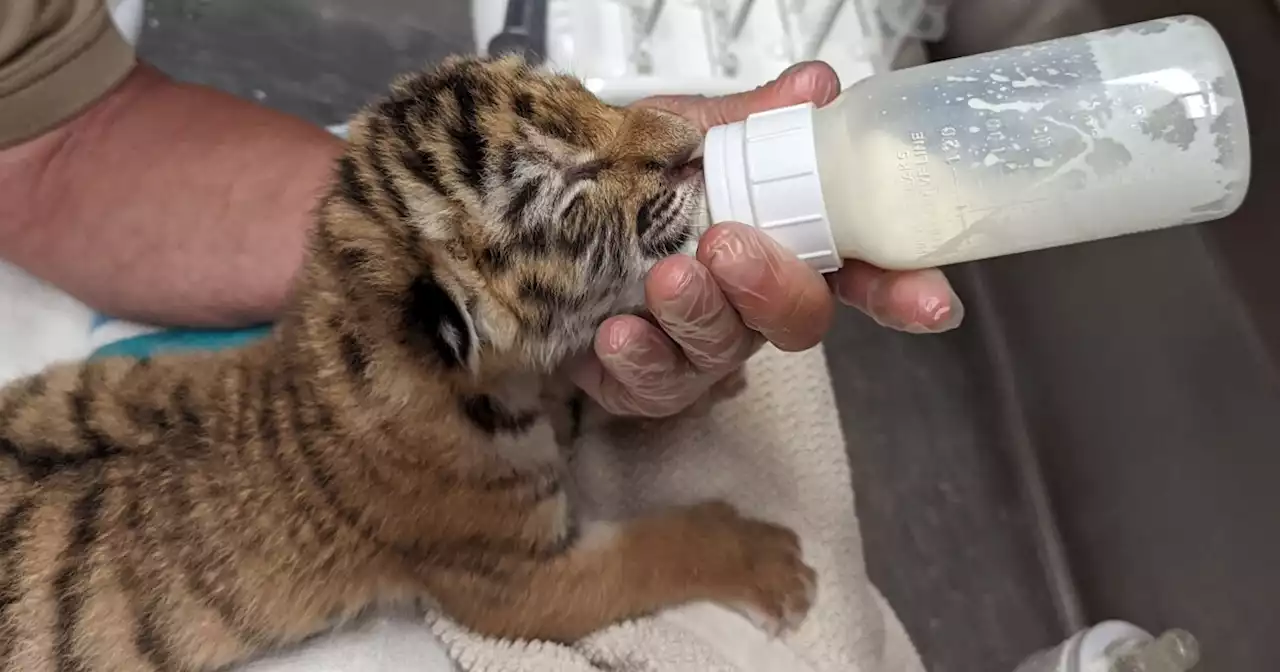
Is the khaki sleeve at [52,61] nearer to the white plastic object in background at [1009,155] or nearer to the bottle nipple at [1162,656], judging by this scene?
the white plastic object in background at [1009,155]

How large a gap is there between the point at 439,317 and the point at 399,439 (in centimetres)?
15

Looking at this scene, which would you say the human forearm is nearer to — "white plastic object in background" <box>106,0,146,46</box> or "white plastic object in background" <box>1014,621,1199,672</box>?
"white plastic object in background" <box>106,0,146,46</box>

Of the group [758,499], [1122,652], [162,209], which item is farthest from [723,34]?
[1122,652]

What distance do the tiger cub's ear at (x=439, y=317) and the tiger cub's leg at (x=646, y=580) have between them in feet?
0.96

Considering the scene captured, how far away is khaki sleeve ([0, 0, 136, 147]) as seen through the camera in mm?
1180

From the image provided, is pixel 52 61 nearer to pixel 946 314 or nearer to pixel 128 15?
pixel 128 15

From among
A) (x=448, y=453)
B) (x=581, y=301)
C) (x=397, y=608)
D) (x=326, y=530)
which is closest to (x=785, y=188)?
(x=581, y=301)

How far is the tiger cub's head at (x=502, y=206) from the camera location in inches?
31.3

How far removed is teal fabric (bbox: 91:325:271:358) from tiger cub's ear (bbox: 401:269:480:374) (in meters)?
0.46

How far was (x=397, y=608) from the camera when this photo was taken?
109 cm

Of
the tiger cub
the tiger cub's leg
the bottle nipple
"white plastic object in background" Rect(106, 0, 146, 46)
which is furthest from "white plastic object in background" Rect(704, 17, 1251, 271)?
"white plastic object in background" Rect(106, 0, 146, 46)

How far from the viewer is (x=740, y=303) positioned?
786 millimetres

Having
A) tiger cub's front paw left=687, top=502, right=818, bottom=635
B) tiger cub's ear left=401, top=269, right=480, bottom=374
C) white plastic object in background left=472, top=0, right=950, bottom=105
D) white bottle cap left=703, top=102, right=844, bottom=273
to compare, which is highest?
white bottle cap left=703, top=102, right=844, bottom=273

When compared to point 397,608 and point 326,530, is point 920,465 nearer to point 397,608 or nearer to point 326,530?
point 397,608
